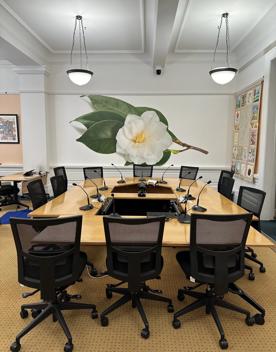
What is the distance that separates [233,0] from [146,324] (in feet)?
12.7

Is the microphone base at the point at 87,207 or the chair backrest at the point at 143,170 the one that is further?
the chair backrest at the point at 143,170

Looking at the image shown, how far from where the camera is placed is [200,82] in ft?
18.1

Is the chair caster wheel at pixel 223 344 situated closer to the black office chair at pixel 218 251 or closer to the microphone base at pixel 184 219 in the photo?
the black office chair at pixel 218 251

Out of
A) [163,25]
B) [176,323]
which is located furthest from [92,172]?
[176,323]

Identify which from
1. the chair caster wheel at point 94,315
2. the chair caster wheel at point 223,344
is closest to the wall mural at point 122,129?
the chair caster wheel at point 94,315

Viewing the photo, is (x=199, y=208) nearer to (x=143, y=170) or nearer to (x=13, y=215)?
(x=143, y=170)

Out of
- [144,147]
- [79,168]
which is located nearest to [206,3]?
→ [144,147]

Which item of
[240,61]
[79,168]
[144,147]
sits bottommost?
[79,168]

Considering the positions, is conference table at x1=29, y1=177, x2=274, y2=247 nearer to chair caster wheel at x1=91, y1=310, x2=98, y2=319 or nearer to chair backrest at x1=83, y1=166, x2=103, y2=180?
chair backrest at x1=83, y1=166, x2=103, y2=180

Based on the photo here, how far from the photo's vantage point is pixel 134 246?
1836mm

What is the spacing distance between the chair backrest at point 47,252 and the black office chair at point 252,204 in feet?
5.85

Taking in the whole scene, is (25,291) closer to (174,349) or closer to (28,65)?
(174,349)

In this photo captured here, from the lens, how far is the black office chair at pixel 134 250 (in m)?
1.77

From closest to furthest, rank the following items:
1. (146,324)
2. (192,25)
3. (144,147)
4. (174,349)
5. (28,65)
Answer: (174,349), (146,324), (192,25), (144,147), (28,65)
